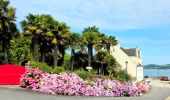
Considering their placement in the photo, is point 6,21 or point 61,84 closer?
point 61,84

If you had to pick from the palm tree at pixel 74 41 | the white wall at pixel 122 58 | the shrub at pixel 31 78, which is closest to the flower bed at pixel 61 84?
the shrub at pixel 31 78

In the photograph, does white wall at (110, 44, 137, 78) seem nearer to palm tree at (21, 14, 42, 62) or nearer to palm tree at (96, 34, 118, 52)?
palm tree at (96, 34, 118, 52)

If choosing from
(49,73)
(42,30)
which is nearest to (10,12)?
(42,30)

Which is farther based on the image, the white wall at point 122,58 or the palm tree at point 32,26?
the white wall at point 122,58

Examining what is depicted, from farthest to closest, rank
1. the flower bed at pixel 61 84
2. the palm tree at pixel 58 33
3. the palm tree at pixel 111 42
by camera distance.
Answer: the palm tree at pixel 111 42
the palm tree at pixel 58 33
the flower bed at pixel 61 84

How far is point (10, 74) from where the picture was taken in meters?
42.3

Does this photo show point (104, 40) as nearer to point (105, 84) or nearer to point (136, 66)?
point (136, 66)

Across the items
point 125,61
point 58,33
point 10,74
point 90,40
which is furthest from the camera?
point 125,61

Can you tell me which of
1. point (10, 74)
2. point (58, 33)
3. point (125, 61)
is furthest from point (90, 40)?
point (10, 74)

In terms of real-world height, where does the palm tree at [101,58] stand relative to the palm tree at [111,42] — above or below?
below

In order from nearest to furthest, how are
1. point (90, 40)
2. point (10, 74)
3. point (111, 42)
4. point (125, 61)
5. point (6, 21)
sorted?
point (10, 74), point (6, 21), point (90, 40), point (111, 42), point (125, 61)

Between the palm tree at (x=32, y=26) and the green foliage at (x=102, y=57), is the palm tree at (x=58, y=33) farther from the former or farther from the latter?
the green foliage at (x=102, y=57)

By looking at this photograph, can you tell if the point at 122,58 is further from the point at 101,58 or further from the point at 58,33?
the point at 58,33

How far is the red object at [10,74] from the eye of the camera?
41.6 meters
